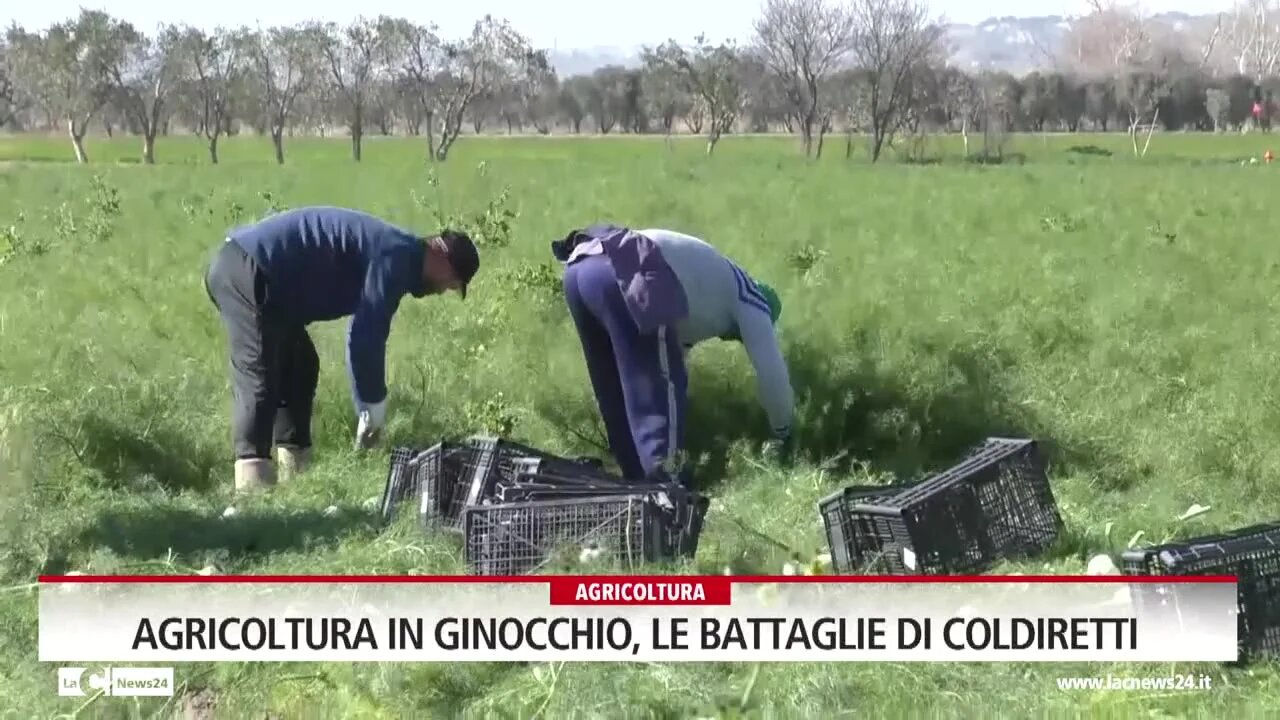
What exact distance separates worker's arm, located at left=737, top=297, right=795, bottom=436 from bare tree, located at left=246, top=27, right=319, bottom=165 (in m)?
46.2

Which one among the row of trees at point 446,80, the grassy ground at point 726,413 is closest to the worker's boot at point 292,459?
the grassy ground at point 726,413

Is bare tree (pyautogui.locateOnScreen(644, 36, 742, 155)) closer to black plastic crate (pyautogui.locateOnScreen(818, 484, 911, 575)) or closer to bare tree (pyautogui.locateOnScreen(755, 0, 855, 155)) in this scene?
bare tree (pyautogui.locateOnScreen(755, 0, 855, 155))

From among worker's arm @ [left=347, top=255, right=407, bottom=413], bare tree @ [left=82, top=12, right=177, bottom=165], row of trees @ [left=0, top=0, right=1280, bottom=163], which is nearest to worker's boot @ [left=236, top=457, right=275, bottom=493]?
worker's arm @ [left=347, top=255, right=407, bottom=413]

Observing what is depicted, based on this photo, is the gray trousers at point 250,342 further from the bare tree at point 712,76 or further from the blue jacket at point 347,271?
the bare tree at point 712,76

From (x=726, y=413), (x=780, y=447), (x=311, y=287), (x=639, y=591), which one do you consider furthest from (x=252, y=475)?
(x=639, y=591)

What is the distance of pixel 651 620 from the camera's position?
3.52 meters

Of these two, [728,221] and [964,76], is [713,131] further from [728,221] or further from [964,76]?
[728,221]

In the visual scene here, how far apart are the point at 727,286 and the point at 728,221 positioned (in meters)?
6.75

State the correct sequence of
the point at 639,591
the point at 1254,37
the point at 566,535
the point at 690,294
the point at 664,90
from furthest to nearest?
the point at 1254,37, the point at 664,90, the point at 690,294, the point at 566,535, the point at 639,591

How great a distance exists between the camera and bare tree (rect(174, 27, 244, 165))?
157 ft

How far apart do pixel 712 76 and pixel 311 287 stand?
152 ft

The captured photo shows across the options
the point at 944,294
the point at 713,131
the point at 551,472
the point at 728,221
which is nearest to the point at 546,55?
the point at 713,131

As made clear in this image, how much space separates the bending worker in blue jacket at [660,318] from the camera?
464 cm

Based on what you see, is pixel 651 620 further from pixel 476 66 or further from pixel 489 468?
pixel 476 66
